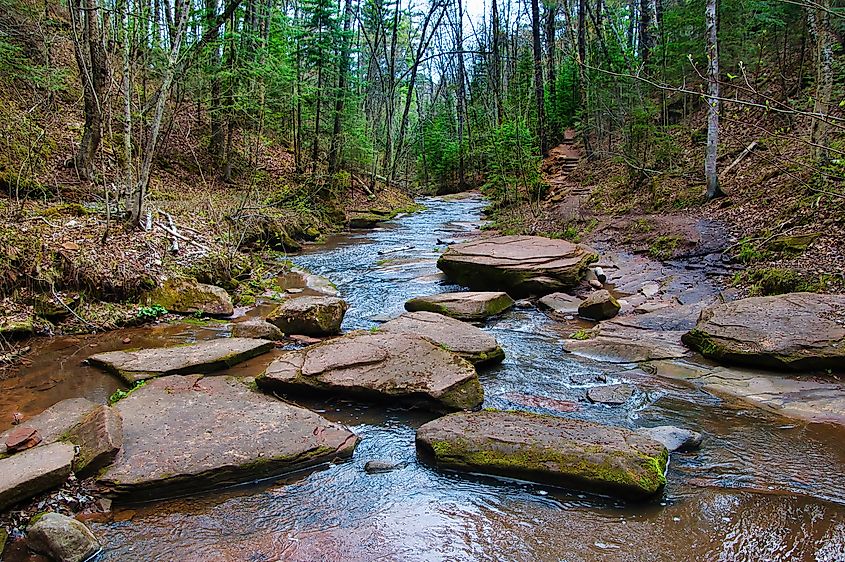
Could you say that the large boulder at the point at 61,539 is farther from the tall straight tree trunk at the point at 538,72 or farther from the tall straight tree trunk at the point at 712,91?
the tall straight tree trunk at the point at 538,72

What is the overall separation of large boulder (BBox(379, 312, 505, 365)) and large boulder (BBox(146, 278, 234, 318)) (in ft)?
9.00

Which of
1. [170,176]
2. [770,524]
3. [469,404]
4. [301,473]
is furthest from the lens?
[170,176]

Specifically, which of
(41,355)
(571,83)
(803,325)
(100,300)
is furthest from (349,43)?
(803,325)

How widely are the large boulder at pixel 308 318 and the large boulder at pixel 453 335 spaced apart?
81cm

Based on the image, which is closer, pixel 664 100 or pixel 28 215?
pixel 28 215

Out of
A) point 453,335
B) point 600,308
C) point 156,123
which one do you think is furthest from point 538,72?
point 453,335

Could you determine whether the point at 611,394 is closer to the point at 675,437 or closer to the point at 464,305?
the point at 675,437

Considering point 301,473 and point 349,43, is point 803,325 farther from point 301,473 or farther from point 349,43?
point 349,43

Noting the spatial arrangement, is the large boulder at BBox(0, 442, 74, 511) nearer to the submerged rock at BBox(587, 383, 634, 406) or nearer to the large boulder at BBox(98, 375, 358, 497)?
the large boulder at BBox(98, 375, 358, 497)

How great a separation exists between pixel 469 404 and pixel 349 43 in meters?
16.6

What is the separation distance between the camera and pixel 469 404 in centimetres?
484

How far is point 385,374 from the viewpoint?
5027 mm

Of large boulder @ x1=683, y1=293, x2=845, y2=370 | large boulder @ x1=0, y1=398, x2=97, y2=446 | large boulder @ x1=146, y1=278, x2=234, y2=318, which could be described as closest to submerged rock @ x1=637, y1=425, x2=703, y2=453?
large boulder @ x1=683, y1=293, x2=845, y2=370

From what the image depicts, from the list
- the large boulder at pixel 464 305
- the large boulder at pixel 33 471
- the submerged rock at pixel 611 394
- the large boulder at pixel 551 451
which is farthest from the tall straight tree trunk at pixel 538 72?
the large boulder at pixel 33 471
